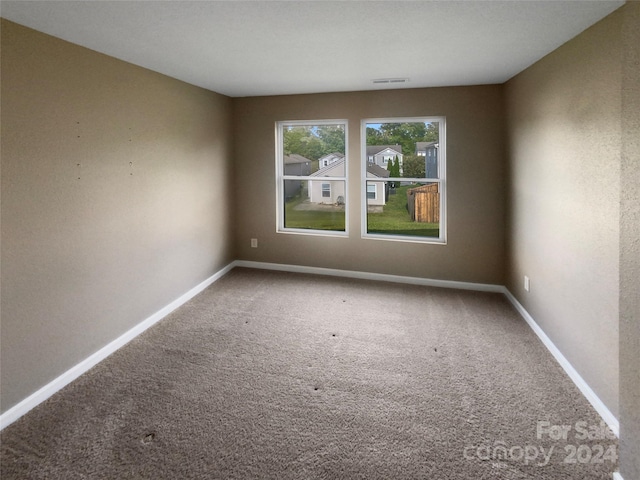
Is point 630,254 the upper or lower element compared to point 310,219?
lower

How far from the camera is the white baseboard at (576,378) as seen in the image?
213 centimetres

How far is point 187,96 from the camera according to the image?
398 cm

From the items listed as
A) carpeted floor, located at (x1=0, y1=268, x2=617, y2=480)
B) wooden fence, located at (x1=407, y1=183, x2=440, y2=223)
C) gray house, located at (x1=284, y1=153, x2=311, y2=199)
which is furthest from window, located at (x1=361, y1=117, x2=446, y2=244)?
carpeted floor, located at (x1=0, y1=268, x2=617, y2=480)

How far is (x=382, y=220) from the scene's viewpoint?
4793 mm

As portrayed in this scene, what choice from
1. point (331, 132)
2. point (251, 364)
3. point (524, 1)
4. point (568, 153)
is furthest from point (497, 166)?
point (251, 364)

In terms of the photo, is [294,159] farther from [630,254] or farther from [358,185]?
[630,254]

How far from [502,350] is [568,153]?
1.55 meters

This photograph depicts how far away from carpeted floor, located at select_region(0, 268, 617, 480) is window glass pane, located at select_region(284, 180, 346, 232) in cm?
165

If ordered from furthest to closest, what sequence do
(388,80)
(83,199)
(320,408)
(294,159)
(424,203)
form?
(294,159) → (424,203) → (388,80) → (83,199) → (320,408)

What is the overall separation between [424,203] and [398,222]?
388 millimetres

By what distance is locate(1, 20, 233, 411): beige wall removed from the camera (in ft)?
7.52

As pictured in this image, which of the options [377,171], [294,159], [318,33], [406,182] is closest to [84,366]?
[318,33]

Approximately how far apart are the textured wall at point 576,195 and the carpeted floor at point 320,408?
345 mm

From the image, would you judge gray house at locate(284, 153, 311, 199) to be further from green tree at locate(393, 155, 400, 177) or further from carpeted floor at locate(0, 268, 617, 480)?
carpeted floor at locate(0, 268, 617, 480)
